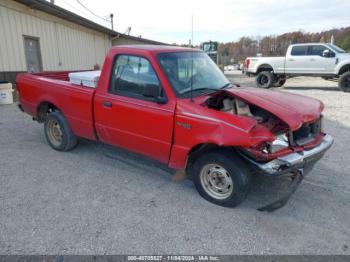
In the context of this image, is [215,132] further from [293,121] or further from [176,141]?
[293,121]

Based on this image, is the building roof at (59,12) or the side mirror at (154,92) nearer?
the side mirror at (154,92)

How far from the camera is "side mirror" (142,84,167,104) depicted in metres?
3.44

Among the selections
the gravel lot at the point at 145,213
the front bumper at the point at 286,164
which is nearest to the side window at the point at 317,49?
the gravel lot at the point at 145,213

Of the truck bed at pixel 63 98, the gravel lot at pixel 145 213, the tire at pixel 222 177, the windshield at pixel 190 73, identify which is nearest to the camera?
the gravel lot at pixel 145 213

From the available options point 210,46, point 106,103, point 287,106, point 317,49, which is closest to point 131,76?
point 106,103

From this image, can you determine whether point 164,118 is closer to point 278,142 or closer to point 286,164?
point 278,142

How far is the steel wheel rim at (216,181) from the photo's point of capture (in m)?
3.29

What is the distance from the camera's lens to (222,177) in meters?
3.34

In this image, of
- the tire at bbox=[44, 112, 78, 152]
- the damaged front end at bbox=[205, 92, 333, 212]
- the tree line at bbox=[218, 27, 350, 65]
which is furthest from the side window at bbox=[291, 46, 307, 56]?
the tree line at bbox=[218, 27, 350, 65]

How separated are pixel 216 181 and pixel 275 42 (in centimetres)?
5726

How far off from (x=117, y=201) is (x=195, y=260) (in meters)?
1.35

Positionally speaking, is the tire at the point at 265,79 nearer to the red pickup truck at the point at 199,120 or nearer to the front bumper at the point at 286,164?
the red pickup truck at the point at 199,120

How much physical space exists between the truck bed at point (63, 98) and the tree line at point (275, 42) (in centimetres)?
3508

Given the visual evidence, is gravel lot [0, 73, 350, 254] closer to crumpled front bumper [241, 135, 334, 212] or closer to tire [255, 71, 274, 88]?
crumpled front bumper [241, 135, 334, 212]
